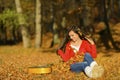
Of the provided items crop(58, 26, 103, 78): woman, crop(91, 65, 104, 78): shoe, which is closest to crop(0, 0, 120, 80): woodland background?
crop(91, 65, 104, 78): shoe

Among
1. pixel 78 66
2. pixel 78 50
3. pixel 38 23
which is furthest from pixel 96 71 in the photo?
pixel 38 23

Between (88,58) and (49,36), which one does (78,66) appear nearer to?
(88,58)

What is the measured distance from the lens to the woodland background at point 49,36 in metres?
10.8

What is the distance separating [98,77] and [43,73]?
1.53m

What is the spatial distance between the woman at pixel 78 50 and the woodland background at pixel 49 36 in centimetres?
24

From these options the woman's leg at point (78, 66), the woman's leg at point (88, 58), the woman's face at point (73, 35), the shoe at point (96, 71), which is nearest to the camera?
the shoe at point (96, 71)

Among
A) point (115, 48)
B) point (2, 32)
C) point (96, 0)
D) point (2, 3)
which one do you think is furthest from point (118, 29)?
point (2, 32)

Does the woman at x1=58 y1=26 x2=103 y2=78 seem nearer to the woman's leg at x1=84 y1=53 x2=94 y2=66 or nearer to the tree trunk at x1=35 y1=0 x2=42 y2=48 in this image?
the woman's leg at x1=84 y1=53 x2=94 y2=66

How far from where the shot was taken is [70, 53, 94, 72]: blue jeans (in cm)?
1011

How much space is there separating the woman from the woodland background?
0.79ft

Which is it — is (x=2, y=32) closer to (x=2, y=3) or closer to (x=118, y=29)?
(x=2, y=3)

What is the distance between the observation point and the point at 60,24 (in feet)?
156

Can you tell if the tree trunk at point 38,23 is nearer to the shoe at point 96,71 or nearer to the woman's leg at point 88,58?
the woman's leg at point 88,58

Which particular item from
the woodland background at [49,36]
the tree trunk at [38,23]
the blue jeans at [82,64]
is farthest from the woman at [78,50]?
the tree trunk at [38,23]
